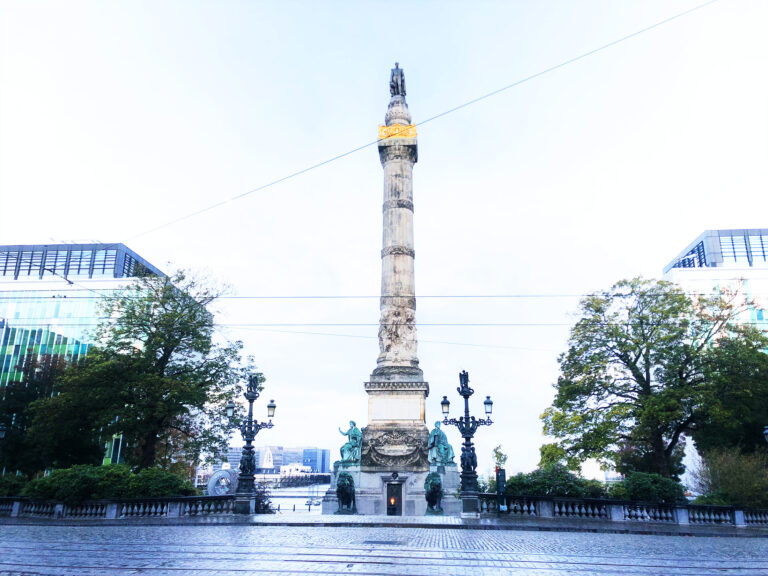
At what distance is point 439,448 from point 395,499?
3.30m

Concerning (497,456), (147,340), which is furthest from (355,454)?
(497,456)

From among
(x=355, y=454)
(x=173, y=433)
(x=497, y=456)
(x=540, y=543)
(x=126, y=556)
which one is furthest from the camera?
(x=497, y=456)

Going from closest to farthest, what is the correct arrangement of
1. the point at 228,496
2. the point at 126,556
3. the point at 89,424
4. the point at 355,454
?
the point at 126,556 → the point at 228,496 → the point at 355,454 → the point at 89,424

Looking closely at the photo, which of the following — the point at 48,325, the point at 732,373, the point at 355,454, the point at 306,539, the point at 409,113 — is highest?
the point at 409,113

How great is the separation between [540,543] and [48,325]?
68.2 m

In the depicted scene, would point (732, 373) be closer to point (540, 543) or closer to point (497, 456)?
point (540, 543)

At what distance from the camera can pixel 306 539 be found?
14.7 meters

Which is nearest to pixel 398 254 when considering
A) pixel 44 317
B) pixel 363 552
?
pixel 363 552

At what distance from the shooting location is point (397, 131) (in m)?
34.8

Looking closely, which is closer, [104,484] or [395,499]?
[104,484]

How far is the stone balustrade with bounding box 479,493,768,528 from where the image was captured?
1967 cm

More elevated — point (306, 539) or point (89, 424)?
point (89, 424)

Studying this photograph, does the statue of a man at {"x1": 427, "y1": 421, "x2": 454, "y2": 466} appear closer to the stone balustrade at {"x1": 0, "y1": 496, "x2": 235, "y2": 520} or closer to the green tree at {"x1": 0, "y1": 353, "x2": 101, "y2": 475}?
the stone balustrade at {"x1": 0, "y1": 496, "x2": 235, "y2": 520}

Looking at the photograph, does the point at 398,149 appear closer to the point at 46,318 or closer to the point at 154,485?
the point at 154,485
